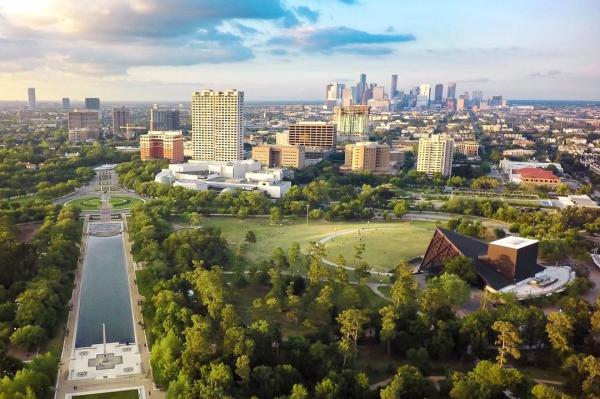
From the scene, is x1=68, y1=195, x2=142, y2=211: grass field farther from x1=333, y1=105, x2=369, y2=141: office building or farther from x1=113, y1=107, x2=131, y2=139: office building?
x1=113, y1=107, x2=131, y2=139: office building

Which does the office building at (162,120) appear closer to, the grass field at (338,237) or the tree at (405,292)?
the grass field at (338,237)

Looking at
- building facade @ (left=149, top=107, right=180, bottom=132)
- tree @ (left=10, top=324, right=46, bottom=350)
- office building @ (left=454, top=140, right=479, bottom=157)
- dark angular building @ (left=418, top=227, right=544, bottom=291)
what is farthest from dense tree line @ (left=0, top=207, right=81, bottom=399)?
building facade @ (left=149, top=107, right=180, bottom=132)

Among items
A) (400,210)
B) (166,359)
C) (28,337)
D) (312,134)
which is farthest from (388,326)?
(312,134)

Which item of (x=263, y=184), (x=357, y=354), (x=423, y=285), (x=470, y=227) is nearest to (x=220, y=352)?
(x=357, y=354)

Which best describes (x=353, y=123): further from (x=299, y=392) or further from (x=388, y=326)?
(x=299, y=392)

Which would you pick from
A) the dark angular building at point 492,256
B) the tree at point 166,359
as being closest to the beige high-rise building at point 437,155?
the dark angular building at point 492,256

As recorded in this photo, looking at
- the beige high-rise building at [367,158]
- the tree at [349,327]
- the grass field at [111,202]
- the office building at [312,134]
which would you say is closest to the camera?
the tree at [349,327]

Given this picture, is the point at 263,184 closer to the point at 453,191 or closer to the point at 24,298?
the point at 453,191
